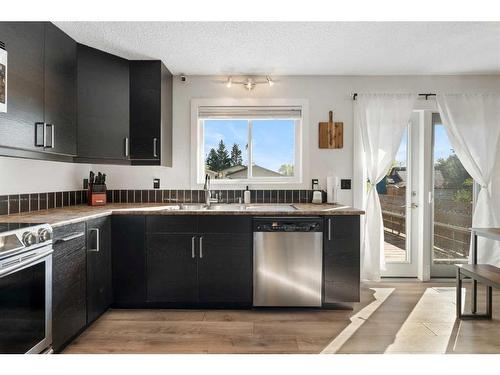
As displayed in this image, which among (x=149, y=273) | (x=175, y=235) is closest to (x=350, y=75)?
(x=175, y=235)

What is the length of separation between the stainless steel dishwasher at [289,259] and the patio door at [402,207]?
4.53 feet

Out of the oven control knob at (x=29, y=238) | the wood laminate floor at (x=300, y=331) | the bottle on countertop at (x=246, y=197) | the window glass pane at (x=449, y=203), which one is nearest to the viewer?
the oven control knob at (x=29, y=238)

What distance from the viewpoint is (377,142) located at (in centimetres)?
379

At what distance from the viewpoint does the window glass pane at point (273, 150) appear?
391 cm

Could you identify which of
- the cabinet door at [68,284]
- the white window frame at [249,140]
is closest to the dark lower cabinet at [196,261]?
the cabinet door at [68,284]

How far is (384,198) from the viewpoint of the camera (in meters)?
3.99

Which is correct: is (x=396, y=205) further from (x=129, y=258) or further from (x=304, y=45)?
(x=129, y=258)

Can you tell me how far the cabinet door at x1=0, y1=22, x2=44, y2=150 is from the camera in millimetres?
2090

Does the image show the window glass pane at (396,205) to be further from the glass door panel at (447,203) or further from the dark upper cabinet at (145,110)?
the dark upper cabinet at (145,110)

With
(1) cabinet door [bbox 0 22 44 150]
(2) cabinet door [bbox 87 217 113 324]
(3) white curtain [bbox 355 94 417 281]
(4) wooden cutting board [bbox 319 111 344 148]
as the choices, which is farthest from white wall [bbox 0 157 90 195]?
(3) white curtain [bbox 355 94 417 281]

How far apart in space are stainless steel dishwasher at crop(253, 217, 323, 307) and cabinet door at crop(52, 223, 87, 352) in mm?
1316

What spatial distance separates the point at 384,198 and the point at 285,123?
138 centimetres

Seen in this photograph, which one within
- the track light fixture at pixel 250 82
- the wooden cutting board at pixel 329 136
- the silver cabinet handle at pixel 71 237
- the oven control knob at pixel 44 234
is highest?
the track light fixture at pixel 250 82

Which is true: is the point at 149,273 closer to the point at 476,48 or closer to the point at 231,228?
the point at 231,228
